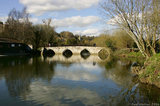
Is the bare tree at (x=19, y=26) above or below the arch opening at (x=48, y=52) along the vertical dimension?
above

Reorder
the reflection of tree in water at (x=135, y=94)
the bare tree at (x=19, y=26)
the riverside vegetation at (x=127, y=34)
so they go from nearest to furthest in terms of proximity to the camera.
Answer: the reflection of tree in water at (x=135, y=94) → the riverside vegetation at (x=127, y=34) → the bare tree at (x=19, y=26)

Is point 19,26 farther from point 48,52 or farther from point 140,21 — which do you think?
point 140,21

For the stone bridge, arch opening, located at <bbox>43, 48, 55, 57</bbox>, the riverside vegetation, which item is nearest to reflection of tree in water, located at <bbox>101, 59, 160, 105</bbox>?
the riverside vegetation

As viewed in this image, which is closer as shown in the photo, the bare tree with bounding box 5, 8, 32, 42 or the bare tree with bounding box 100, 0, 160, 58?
the bare tree with bounding box 100, 0, 160, 58

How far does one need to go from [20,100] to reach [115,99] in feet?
13.9

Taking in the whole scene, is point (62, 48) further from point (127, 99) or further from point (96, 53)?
point (127, 99)

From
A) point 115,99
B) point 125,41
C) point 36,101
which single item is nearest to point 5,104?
point 36,101

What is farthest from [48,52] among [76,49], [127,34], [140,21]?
[140,21]

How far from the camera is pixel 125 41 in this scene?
34.5m

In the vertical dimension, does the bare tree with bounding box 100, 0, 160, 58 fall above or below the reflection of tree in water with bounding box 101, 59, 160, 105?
above

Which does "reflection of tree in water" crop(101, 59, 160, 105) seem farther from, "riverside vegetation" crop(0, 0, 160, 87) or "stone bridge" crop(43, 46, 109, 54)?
"stone bridge" crop(43, 46, 109, 54)

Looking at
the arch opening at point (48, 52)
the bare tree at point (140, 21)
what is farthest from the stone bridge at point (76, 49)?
the bare tree at point (140, 21)

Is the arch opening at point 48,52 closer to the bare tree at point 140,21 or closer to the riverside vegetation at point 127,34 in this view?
the riverside vegetation at point 127,34

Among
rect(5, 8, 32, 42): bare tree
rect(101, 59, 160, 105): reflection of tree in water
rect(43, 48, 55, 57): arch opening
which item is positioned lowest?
rect(101, 59, 160, 105): reflection of tree in water
